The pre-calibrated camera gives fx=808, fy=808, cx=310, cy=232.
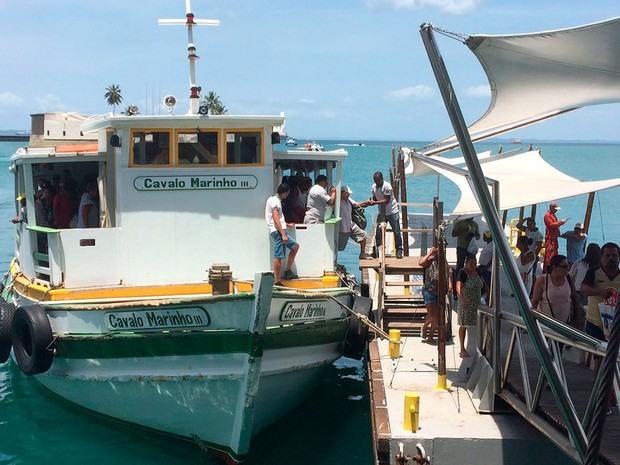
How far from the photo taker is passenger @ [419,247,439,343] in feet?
36.4

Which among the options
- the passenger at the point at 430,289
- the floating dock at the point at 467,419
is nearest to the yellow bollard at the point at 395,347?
the floating dock at the point at 467,419

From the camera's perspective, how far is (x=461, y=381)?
32.1 ft

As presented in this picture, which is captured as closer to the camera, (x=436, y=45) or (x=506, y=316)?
(x=436, y=45)

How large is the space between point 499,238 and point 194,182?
5094 millimetres

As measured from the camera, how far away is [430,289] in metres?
11.3

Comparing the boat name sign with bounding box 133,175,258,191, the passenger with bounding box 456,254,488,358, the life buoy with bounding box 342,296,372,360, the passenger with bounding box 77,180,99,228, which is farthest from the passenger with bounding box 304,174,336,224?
the passenger with bounding box 77,180,99,228

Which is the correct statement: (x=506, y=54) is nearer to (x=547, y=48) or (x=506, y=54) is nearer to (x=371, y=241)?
(x=547, y=48)

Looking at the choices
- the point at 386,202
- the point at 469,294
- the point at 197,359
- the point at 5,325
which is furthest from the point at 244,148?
the point at 386,202

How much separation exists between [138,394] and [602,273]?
559cm

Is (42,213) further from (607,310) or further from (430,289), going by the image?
(607,310)

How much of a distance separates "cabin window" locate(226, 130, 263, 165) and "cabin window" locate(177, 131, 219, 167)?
0.19 m

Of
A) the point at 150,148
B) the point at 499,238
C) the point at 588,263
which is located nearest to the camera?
the point at 499,238

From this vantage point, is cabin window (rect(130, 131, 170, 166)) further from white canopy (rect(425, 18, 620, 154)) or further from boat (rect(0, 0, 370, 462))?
white canopy (rect(425, 18, 620, 154))

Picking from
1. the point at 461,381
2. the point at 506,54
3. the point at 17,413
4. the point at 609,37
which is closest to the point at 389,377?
the point at 461,381
